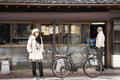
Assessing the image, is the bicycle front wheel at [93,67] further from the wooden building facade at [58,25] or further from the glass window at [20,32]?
the glass window at [20,32]

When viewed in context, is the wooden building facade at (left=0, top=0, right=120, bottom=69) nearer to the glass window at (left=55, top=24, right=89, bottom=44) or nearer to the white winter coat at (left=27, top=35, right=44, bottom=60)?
the glass window at (left=55, top=24, right=89, bottom=44)

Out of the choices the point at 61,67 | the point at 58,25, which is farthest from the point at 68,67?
the point at 58,25

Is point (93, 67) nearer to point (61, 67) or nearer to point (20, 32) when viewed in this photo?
point (61, 67)

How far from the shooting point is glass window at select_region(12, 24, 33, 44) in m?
16.5

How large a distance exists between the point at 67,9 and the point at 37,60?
4.52 metres

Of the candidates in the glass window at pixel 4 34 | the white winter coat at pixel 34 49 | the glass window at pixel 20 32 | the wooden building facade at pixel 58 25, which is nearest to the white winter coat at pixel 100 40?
the wooden building facade at pixel 58 25

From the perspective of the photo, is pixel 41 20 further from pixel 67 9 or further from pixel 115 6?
pixel 115 6

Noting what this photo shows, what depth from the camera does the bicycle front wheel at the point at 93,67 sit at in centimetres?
1386

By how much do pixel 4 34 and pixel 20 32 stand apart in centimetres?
82

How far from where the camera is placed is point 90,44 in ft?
56.2

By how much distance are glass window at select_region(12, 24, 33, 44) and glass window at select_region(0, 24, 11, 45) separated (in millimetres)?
255

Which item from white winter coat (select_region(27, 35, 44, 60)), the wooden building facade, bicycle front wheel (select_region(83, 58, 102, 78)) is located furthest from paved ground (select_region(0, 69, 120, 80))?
white winter coat (select_region(27, 35, 44, 60))

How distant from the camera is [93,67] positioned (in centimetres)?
1399

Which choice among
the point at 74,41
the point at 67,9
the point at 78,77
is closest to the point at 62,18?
the point at 67,9
